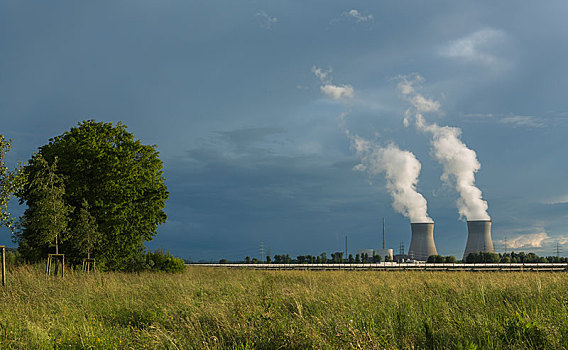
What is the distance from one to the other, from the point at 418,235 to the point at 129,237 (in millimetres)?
43107

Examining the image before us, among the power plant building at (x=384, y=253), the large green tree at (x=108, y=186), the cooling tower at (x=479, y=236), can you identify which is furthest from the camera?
the power plant building at (x=384, y=253)

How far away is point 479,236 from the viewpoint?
52.8 m

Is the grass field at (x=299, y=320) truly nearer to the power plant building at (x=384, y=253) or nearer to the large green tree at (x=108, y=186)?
the large green tree at (x=108, y=186)

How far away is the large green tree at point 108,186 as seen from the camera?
2388 cm

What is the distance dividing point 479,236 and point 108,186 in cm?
4412

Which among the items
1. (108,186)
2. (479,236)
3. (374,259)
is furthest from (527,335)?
→ (374,259)

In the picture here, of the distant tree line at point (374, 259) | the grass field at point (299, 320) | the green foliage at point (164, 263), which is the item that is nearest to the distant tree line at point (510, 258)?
the distant tree line at point (374, 259)

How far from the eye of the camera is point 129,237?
25828mm

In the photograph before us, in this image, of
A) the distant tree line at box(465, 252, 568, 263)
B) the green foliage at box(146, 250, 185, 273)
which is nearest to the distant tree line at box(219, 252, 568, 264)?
the distant tree line at box(465, 252, 568, 263)

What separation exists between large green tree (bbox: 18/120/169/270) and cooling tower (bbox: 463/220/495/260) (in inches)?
1596

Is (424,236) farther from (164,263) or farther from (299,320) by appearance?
(299,320)

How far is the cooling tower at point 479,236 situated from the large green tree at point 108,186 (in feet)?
133

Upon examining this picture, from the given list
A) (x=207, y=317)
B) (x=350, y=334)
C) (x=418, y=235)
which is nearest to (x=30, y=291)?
(x=207, y=317)

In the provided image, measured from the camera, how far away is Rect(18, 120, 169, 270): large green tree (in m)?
23.9
